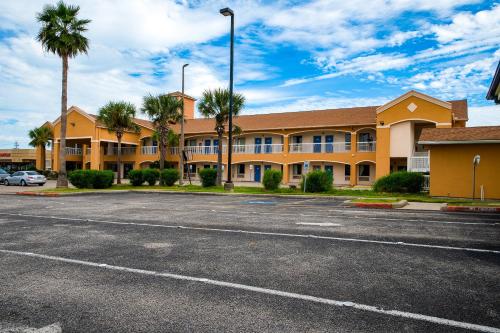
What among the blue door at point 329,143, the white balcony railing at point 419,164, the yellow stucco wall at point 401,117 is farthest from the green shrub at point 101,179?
the white balcony railing at point 419,164

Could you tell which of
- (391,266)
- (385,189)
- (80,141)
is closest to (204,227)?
(391,266)

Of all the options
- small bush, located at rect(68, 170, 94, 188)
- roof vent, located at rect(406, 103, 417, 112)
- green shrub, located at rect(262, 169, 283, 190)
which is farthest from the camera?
roof vent, located at rect(406, 103, 417, 112)

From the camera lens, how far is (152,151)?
157 ft

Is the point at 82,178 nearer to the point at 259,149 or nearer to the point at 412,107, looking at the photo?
the point at 259,149

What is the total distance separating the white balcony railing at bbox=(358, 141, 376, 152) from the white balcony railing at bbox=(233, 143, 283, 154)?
8.53m

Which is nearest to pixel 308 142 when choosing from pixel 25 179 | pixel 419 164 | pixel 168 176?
pixel 419 164

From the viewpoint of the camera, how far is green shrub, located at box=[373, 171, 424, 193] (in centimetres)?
2283

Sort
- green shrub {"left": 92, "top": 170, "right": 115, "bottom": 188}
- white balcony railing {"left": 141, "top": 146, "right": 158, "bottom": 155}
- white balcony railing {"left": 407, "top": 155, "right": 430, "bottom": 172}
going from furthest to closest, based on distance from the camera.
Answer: white balcony railing {"left": 141, "top": 146, "right": 158, "bottom": 155} < green shrub {"left": 92, "top": 170, "right": 115, "bottom": 188} < white balcony railing {"left": 407, "top": 155, "right": 430, "bottom": 172}

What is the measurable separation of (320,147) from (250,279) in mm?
34016

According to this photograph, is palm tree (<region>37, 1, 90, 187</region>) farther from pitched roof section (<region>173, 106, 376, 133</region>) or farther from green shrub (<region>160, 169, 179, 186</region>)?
pitched roof section (<region>173, 106, 376, 133</region>)

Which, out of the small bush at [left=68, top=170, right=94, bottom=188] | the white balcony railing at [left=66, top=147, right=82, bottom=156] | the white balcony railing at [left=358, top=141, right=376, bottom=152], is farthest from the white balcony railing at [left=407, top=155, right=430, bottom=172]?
the white balcony railing at [left=66, top=147, right=82, bottom=156]

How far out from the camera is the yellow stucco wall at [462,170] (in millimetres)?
19719

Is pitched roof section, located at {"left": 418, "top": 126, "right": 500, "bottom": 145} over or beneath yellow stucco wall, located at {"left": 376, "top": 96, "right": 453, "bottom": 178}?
beneath

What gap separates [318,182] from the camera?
24516 mm
